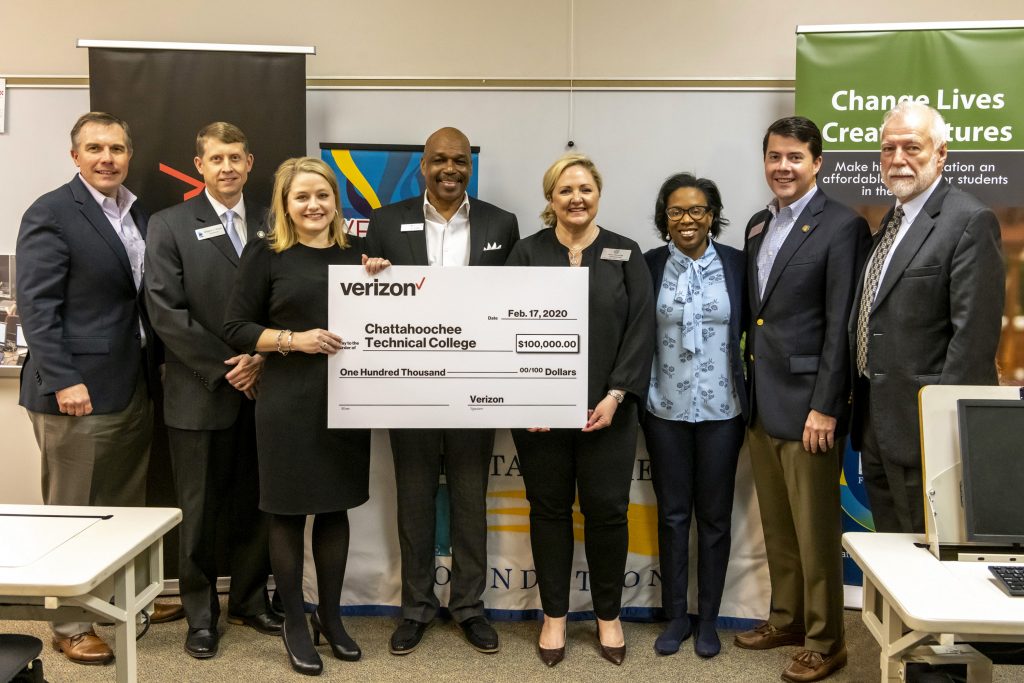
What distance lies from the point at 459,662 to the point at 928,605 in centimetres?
178

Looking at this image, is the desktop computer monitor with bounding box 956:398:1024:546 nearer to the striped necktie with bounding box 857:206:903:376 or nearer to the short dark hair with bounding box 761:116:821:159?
the striped necktie with bounding box 857:206:903:376

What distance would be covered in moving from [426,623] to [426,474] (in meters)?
0.59

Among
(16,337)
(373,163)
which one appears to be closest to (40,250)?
(16,337)

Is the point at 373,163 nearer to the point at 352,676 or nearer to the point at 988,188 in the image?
the point at 352,676

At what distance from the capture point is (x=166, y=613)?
332 centimetres

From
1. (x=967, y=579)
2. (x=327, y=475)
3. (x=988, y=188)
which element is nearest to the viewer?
(x=967, y=579)

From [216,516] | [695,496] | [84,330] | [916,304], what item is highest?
[916,304]

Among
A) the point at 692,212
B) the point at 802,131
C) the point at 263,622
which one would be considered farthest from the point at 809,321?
the point at 263,622

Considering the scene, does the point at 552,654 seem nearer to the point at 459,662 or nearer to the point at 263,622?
the point at 459,662

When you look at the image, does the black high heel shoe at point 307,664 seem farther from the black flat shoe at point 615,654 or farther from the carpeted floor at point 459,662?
the black flat shoe at point 615,654

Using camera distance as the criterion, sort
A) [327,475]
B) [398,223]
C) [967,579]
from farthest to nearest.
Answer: [398,223] → [327,475] → [967,579]

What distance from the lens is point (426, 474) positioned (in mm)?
3062

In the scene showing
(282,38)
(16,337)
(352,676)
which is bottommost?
(352,676)

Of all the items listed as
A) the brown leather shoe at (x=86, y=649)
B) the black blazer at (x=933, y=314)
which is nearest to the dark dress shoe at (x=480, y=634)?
the brown leather shoe at (x=86, y=649)
